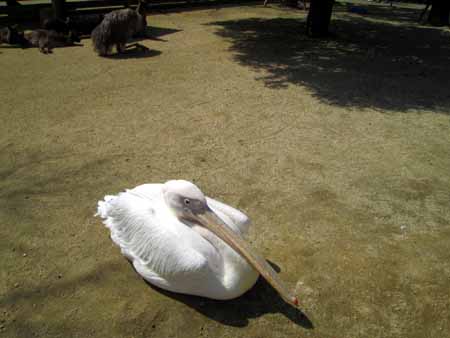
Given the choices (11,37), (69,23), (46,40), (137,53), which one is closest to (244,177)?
(137,53)

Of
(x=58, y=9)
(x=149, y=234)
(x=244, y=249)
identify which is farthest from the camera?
(x=58, y=9)

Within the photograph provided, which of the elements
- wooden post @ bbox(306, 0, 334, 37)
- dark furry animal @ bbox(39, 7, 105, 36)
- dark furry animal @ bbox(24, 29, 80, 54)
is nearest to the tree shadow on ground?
wooden post @ bbox(306, 0, 334, 37)

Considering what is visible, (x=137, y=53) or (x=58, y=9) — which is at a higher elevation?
(x=58, y=9)

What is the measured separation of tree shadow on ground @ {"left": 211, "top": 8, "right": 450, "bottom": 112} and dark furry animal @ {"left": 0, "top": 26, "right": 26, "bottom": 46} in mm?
4337

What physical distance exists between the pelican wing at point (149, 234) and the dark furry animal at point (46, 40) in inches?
244

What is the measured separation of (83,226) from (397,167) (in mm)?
3164

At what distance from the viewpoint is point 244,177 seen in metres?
3.77

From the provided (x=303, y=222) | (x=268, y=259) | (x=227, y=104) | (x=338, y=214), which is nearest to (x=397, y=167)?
(x=338, y=214)

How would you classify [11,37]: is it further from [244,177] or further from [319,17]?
[319,17]

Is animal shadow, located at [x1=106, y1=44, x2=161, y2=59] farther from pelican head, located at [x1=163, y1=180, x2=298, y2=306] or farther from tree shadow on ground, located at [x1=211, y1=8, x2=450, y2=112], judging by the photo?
pelican head, located at [x1=163, y1=180, x2=298, y2=306]

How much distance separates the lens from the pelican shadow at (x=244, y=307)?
93.4 inches

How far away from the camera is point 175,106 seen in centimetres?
527

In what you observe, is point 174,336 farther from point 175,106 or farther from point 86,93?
point 86,93

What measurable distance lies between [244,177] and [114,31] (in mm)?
5103
